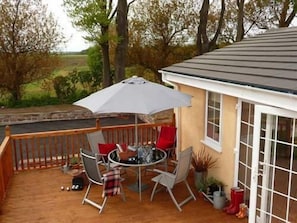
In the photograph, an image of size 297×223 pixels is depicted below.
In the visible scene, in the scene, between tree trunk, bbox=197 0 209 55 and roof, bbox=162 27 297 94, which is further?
tree trunk, bbox=197 0 209 55

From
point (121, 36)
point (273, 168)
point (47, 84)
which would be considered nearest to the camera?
point (273, 168)

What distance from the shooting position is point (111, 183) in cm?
580

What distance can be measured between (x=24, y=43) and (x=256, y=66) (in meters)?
13.3

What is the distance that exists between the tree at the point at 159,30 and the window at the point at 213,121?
12052mm

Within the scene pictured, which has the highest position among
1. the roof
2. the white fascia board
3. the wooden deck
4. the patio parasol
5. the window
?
the roof

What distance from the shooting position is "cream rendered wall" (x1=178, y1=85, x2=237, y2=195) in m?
6.23

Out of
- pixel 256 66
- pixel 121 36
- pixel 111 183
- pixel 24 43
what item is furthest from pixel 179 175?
pixel 24 43

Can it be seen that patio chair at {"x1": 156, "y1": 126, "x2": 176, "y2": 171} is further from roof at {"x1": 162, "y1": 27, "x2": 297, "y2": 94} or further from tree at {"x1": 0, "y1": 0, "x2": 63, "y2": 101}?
tree at {"x1": 0, "y1": 0, "x2": 63, "y2": 101}

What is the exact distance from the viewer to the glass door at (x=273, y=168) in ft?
15.3

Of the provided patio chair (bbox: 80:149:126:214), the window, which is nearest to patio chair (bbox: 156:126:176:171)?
the window

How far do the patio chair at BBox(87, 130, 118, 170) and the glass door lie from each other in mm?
3205

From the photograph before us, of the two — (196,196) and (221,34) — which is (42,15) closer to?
(221,34)

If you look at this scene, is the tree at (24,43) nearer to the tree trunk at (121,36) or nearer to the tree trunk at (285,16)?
the tree trunk at (121,36)

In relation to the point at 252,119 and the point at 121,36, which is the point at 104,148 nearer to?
the point at 252,119
